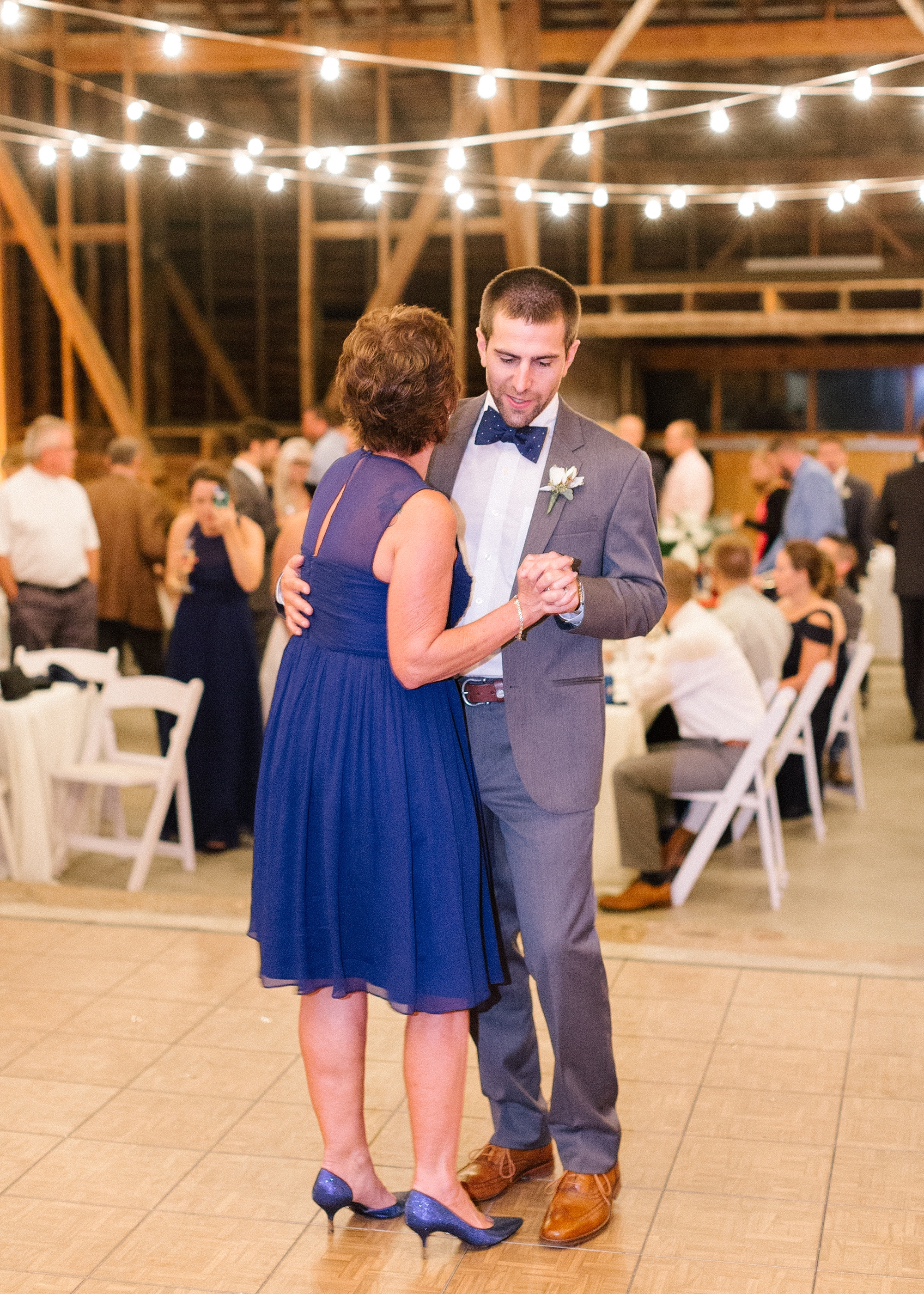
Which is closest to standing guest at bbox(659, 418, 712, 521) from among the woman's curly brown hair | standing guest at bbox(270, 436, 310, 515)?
standing guest at bbox(270, 436, 310, 515)

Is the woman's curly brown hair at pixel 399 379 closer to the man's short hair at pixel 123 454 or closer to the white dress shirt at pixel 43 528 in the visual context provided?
the white dress shirt at pixel 43 528

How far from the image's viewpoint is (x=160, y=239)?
1312 centimetres

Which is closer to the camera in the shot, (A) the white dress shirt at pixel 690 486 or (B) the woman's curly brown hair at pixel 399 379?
(B) the woman's curly brown hair at pixel 399 379

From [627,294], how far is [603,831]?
7.15m

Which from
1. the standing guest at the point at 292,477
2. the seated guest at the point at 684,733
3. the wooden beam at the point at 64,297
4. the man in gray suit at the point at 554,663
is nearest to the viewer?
the man in gray suit at the point at 554,663

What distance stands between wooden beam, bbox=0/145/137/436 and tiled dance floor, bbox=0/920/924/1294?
7.93m

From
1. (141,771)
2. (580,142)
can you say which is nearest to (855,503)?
(580,142)

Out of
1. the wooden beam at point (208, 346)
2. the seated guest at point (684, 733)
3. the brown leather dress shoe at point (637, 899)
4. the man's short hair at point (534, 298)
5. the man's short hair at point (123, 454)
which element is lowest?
the brown leather dress shoe at point (637, 899)

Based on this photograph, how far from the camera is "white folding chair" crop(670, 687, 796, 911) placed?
494cm

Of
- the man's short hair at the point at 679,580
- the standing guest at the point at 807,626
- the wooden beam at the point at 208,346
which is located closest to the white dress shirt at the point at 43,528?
the man's short hair at the point at 679,580

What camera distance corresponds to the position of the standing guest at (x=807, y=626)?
5996mm

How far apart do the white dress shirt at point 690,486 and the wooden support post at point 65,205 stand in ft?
14.9

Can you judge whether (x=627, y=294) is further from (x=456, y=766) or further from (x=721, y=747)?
(x=456, y=766)

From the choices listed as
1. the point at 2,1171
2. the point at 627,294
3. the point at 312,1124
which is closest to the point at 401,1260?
the point at 312,1124
